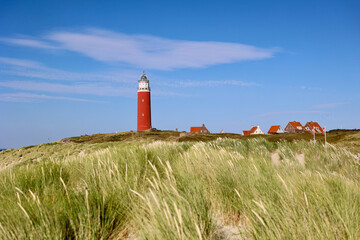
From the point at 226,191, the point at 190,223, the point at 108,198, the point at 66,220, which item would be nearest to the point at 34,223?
the point at 66,220

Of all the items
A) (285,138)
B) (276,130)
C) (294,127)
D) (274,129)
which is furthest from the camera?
(274,129)

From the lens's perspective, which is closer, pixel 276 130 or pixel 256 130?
pixel 256 130

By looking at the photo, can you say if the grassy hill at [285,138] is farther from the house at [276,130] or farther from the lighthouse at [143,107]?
the house at [276,130]

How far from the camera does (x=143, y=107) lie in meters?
71.1

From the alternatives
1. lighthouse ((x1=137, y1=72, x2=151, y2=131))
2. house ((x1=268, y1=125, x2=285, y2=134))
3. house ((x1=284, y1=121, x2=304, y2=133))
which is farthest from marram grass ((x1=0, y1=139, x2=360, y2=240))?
house ((x1=284, y1=121, x2=304, y2=133))

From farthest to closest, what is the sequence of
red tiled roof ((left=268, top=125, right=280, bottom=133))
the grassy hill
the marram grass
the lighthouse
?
red tiled roof ((left=268, top=125, right=280, bottom=133)) < the lighthouse < the grassy hill < the marram grass

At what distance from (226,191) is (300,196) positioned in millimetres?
1032

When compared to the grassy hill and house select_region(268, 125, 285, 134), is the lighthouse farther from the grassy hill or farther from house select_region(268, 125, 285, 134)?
house select_region(268, 125, 285, 134)

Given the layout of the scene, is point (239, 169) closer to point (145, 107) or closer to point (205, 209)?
point (205, 209)

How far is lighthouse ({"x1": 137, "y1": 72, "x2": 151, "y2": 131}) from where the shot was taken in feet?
232

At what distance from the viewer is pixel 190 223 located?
2217 millimetres

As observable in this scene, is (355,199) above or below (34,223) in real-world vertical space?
above

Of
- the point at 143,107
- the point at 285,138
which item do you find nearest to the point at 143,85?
the point at 143,107

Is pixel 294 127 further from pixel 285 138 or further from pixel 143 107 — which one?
pixel 285 138
